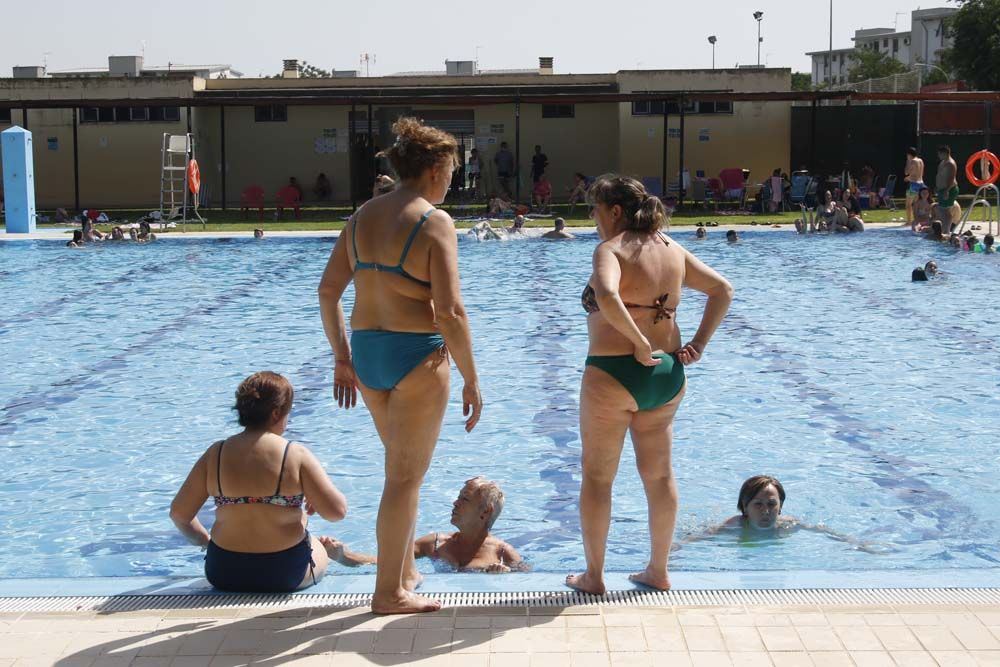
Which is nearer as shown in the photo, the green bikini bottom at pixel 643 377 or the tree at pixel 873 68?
the green bikini bottom at pixel 643 377

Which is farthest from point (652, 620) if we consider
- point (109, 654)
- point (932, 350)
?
point (932, 350)

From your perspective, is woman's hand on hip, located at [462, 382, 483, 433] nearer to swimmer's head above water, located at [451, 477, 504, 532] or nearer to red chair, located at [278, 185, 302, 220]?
swimmer's head above water, located at [451, 477, 504, 532]

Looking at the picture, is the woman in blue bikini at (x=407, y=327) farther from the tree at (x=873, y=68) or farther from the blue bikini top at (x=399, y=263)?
the tree at (x=873, y=68)

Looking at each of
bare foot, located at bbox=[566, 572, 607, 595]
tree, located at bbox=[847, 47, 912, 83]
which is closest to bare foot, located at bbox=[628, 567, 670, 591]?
bare foot, located at bbox=[566, 572, 607, 595]

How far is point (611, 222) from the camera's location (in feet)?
12.5

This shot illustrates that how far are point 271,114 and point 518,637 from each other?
95.3 ft

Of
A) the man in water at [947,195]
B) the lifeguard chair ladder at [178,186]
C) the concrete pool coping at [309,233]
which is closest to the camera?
the man in water at [947,195]

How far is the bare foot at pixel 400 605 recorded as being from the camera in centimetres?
355

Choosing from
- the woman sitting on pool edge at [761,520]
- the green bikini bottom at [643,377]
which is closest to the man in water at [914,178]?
the woman sitting on pool edge at [761,520]

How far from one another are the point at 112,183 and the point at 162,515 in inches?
1055

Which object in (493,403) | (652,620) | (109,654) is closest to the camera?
(109,654)

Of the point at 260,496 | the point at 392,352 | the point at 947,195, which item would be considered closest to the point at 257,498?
the point at 260,496

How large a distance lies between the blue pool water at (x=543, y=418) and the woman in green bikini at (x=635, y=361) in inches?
50.8

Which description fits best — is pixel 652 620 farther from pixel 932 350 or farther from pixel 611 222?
pixel 932 350
